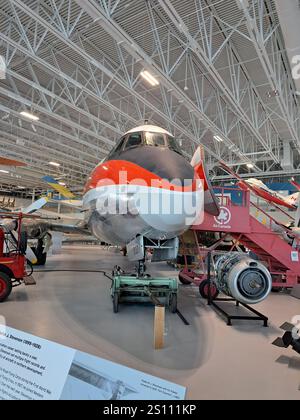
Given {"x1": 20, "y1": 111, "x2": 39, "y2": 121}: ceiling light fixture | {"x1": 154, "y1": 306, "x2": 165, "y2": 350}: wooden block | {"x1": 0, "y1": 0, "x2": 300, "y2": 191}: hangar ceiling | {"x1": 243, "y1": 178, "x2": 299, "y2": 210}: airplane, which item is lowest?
{"x1": 154, "y1": 306, "x2": 165, "y2": 350}: wooden block

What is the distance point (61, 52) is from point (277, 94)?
26.4 ft

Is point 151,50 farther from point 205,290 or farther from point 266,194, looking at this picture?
point 205,290

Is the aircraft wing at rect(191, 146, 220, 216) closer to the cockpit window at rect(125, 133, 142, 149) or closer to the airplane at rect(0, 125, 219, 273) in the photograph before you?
the airplane at rect(0, 125, 219, 273)

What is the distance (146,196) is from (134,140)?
1813 mm

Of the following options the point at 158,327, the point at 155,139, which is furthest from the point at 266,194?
the point at 158,327

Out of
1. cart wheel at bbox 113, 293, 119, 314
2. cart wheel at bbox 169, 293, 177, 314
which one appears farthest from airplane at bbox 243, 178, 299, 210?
cart wheel at bbox 113, 293, 119, 314

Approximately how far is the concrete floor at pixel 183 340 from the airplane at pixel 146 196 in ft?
3.54

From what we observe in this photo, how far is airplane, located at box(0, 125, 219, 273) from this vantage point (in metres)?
3.49

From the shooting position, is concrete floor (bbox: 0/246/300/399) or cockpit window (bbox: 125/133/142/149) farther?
cockpit window (bbox: 125/133/142/149)

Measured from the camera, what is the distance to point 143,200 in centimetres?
351

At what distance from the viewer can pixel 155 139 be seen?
15.9 feet

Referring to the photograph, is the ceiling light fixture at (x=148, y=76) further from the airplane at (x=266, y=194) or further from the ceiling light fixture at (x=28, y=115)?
the ceiling light fixture at (x=28, y=115)

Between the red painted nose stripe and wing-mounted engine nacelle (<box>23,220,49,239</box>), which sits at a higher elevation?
the red painted nose stripe
